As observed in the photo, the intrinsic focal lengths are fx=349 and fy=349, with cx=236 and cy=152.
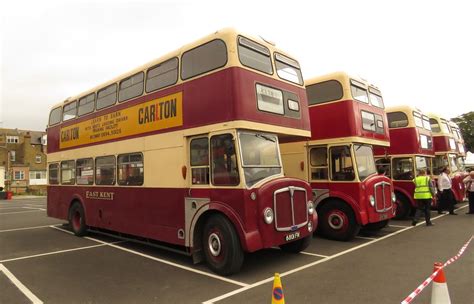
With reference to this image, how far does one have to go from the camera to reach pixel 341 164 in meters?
9.02

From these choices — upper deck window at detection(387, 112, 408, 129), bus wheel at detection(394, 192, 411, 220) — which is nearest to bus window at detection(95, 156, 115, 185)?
bus wheel at detection(394, 192, 411, 220)

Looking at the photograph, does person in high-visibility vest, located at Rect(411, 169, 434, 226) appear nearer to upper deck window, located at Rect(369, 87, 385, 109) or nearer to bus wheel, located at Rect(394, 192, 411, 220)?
bus wheel, located at Rect(394, 192, 411, 220)

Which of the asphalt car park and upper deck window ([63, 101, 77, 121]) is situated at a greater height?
upper deck window ([63, 101, 77, 121])

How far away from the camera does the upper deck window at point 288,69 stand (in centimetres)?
728

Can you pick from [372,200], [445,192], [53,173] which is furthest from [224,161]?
[445,192]

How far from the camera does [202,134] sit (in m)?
6.60

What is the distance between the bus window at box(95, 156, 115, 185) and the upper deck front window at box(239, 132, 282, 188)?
447 cm

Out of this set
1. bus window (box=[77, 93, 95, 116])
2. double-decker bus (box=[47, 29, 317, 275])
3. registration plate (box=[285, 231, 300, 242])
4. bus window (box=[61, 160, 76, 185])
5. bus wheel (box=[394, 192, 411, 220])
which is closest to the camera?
double-decker bus (box=[47, 29, 317, 275])

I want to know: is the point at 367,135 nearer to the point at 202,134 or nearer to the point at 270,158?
the point at 270,158

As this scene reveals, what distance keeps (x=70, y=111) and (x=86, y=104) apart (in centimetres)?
124

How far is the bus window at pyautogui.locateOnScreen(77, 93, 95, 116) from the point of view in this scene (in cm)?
1026

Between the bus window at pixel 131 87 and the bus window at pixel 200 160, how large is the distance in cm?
241

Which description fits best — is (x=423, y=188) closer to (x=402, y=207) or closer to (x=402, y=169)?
(x=402, y=169)

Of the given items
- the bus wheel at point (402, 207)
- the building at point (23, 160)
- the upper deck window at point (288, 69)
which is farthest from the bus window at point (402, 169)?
the building at point (23, 160)
